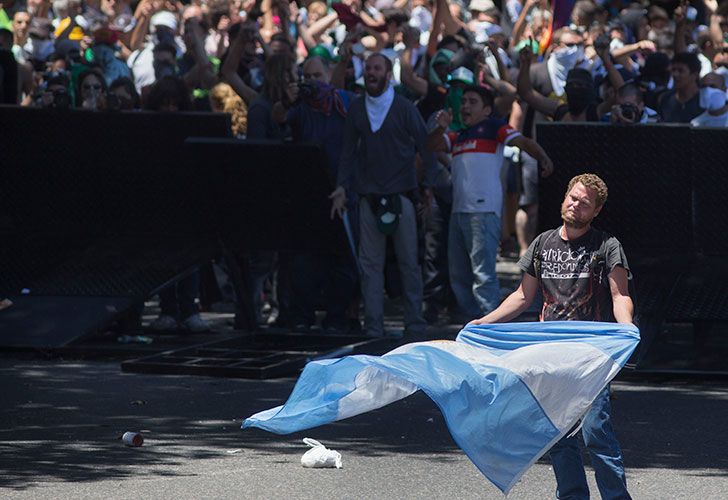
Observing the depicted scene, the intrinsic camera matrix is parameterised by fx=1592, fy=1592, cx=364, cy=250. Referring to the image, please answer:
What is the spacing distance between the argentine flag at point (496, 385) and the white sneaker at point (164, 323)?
6.16m

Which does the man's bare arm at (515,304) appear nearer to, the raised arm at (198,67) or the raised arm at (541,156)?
the raised arm at (541,156)

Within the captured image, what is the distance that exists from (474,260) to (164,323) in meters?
2.76

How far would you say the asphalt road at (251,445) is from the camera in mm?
7809

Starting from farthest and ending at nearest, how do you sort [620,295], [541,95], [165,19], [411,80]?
[165,19] < [541,95] < [411,80] < [620,295]

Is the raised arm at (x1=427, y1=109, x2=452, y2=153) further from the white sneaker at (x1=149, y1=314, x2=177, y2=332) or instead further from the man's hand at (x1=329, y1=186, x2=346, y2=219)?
the white sneaker at (x1=149, y1=314, x2=177, y2=332)

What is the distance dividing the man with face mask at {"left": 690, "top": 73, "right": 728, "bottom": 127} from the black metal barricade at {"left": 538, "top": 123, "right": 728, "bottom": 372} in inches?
73.4

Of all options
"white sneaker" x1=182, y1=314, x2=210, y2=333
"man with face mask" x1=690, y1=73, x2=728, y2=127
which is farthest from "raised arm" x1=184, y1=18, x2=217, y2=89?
"man with face mask" x1=690, y1=73, x2=728, y2=127

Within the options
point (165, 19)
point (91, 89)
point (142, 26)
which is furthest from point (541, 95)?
point (165, 19)

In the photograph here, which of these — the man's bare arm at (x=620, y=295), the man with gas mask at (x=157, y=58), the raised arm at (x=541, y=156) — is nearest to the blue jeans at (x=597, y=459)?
the man's bare arm at (x=620, y=295)

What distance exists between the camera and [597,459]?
23.0 feet

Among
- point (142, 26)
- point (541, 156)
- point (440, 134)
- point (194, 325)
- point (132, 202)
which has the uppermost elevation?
point (142, 26)

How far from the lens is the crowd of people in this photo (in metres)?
12.6

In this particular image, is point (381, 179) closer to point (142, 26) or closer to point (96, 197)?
point (96, 197)

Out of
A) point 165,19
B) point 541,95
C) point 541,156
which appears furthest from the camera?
point 165,19
